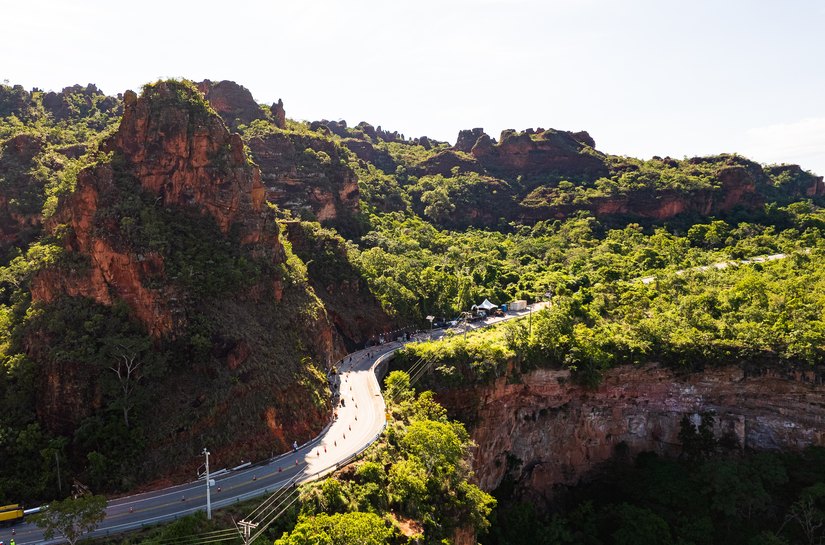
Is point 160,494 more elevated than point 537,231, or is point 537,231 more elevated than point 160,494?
point 537,231

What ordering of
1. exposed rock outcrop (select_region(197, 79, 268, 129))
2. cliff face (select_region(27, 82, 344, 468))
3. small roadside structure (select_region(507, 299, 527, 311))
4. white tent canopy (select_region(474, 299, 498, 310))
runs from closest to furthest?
cliff face (select_region(27, 82, 344, 468)) → white tent canopy (select_region(474, 299, 498, 310)) → small roadside structure (select_region(507, 299, 527, 311)) → exposed rock outcrop (select_region(197, 79, 268, 129))

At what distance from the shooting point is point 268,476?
32781 millimetres

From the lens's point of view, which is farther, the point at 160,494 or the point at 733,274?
the point at 733,274

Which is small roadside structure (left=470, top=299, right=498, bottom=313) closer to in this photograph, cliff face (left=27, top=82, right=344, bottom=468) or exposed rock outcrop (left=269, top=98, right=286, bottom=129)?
cliff face (left=27, top=82, right=344, bottom=468)

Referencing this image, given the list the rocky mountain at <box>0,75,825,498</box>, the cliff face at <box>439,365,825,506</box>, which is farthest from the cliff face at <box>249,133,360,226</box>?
the cliff face at <box>439,365,825,506</box>

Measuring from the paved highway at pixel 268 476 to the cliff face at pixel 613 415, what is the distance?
31.9 ft

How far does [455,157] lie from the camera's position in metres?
136

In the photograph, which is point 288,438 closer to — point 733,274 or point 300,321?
point 300,321

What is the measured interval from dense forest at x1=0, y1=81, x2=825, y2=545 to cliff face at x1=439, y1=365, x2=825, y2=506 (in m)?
1.77

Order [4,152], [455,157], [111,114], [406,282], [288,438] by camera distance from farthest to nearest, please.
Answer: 1. [455,157]
2. [111,114]
3. [406,282]
4. [4,152]
5. [288,438]

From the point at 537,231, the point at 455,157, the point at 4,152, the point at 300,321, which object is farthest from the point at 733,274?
the point at 4,152

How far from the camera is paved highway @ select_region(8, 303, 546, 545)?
1108 inches

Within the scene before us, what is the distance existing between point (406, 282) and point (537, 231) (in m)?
52.8

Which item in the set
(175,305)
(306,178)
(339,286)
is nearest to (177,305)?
(175,305)
